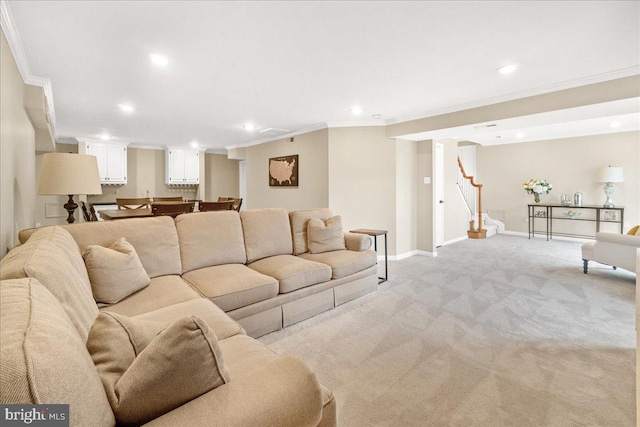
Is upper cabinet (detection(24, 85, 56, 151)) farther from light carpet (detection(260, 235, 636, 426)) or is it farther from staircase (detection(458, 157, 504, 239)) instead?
staircase (detection(458, 157, 504, 239))

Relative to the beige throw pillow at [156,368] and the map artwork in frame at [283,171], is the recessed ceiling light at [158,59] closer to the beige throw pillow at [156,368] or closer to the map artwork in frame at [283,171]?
the beige throw pillow at [156,368]

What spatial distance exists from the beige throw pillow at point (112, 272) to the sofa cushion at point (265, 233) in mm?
1116

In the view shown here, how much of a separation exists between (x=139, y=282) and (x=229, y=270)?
2.32ft

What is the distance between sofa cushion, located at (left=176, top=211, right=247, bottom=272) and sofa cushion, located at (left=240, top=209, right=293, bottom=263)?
87mm

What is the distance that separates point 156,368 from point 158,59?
111 inches

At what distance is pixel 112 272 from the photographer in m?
1.96

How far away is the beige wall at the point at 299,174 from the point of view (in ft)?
17.8

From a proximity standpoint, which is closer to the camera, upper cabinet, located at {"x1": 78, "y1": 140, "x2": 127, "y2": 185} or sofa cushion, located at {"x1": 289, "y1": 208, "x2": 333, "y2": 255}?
sofa cushion, located at {"x1": 289, "y1": 208, "x2": 333, "y2": 255}

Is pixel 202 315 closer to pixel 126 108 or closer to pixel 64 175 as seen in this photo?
pixel 64 175

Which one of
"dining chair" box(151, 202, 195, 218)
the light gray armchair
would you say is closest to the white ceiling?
"dining chair" box(151, 202, 195, 218)

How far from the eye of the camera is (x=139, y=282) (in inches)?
84.0

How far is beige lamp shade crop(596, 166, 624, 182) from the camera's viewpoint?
581 cm

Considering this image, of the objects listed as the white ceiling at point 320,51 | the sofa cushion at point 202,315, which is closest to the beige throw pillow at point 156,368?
the sofa cushion at point 202,315

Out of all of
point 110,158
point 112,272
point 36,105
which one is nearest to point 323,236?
A: point 112,272
